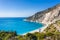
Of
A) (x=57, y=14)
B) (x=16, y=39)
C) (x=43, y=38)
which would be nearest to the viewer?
(x=16, y=39)

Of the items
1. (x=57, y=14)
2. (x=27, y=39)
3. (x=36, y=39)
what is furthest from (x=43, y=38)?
(x=57, y=14)

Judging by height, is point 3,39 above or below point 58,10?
below

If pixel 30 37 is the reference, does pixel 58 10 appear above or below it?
above

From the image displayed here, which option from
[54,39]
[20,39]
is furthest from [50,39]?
[20,39]

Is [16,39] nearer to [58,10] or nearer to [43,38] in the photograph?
[43,38]

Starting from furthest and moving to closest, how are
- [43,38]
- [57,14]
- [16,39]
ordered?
[57,14] → [43,38] → [16,39]

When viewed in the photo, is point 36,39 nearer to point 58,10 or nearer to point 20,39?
point 20,39

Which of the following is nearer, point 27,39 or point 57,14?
point 27,39

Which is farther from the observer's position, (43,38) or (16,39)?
(43,38)

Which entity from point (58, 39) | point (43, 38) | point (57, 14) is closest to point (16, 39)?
point (43, 38)
